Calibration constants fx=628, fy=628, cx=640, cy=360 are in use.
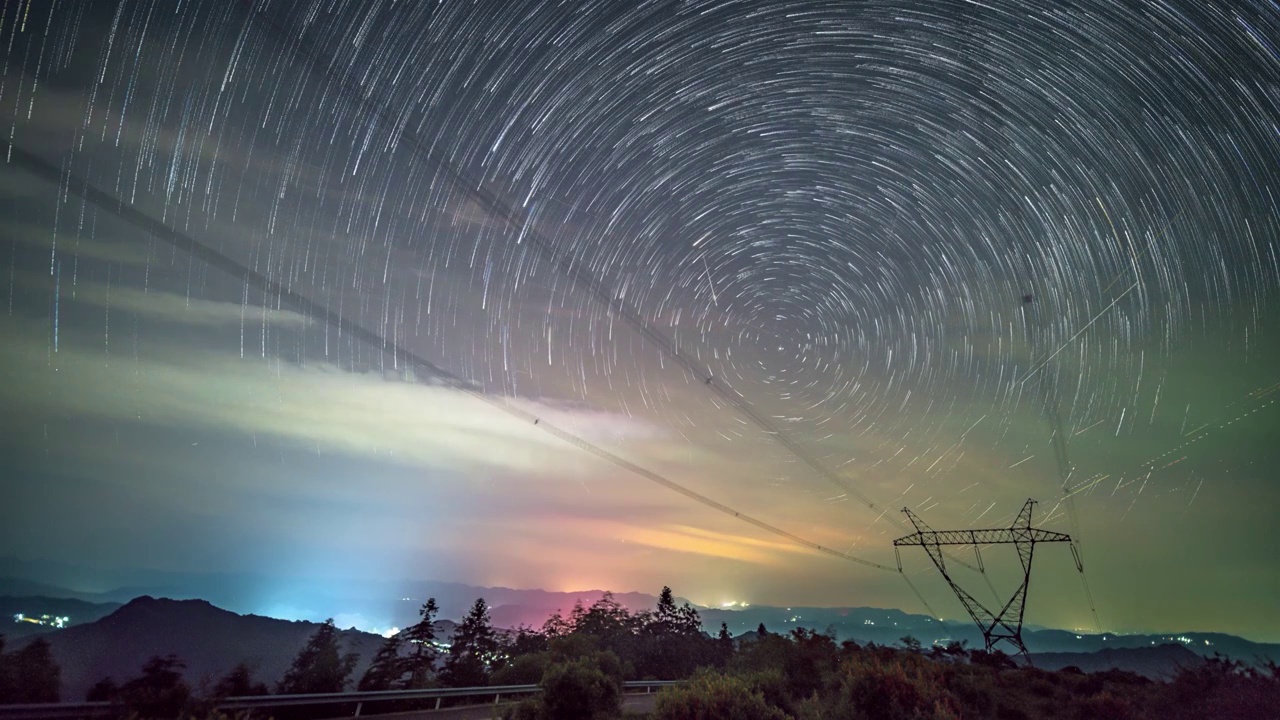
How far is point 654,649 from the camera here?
134 ft

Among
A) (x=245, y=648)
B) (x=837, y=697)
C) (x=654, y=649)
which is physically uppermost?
(x=837, y=697)

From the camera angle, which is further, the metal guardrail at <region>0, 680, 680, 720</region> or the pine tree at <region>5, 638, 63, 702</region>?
the pine tree at <region>5, 638, 63, 702</region>

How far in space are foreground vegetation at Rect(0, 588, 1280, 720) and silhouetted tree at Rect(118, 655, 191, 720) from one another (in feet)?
0.12

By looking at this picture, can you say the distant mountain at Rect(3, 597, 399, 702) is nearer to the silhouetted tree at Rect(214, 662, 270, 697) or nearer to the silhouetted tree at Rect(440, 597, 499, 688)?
the silhouetted tree at Rect(440, 597, 499, 688)

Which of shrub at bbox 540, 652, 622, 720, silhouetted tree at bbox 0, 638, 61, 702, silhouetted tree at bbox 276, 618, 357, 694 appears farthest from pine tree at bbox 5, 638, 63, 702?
shrub at bbox 540, 652, 622, 720

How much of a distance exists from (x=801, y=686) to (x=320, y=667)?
2408cm

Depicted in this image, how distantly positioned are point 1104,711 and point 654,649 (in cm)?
2712

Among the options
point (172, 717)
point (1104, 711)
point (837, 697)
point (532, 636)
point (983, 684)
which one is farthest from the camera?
point (532, 636)

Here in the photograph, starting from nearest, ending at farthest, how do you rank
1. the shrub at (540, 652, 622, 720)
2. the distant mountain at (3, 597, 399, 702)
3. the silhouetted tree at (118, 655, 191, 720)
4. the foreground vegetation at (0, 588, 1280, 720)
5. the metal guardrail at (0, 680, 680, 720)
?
the metal guardrail at (0, 680, 680, 720), the silhouetted tree at (118, 655, 191, 720), the foreground vegetation at (0, 588, 1280, 720), the shrub at (540, 652, 622, 720), the distant mountain at (3, 597, 399, 702)

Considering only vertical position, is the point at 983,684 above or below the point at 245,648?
above

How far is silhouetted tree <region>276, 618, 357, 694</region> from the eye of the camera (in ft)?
79.9

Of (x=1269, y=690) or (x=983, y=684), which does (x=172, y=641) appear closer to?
(x=983, y=684)

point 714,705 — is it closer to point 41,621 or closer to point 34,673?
point 34,673

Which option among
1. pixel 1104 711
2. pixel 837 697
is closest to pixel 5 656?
pixel 837 697
